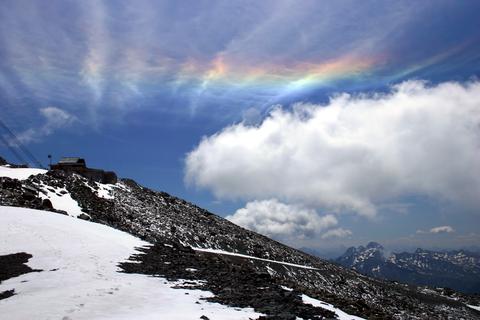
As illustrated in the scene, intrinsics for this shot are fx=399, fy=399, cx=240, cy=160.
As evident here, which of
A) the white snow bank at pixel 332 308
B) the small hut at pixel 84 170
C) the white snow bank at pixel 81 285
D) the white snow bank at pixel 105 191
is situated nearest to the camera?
the white snow bank at pixel 81 285

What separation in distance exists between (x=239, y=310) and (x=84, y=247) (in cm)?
1879

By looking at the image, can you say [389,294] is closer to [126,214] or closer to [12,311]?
[126,214]

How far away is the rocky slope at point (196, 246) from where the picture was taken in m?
31.3

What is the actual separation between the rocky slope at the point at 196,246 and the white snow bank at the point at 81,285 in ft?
8.59

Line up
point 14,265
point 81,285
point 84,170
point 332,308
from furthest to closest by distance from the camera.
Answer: point 84,170
point 14,265
point 332,308
point 81,285

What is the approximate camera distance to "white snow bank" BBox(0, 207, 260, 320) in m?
16.7

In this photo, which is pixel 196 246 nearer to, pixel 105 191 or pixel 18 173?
pixel 105 191

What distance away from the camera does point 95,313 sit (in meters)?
16.6

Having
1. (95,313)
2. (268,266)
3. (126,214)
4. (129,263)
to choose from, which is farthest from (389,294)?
(95,313)

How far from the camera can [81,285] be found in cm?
2123

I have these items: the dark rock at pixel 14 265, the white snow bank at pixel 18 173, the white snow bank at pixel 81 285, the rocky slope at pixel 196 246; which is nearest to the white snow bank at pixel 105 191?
the rocky slope at pixel 196 246

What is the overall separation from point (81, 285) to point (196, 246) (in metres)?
45.7

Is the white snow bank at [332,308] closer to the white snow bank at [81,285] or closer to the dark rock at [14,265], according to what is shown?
the white snow bank at [81,285]

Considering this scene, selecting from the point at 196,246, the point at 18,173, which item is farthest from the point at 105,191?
the point at 196,246
